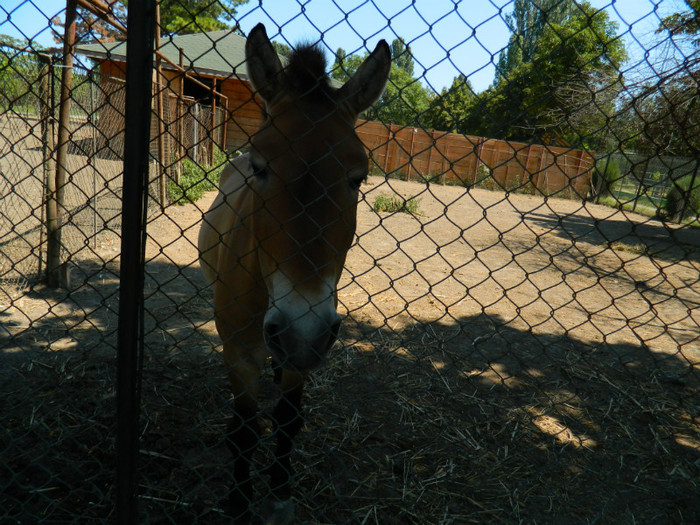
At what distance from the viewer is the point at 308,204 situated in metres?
1.85

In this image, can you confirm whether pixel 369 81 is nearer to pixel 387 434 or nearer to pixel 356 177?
pixel 356 177

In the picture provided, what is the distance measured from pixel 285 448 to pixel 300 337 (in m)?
1.30

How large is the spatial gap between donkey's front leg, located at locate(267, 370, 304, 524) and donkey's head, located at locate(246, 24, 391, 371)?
0.94 m

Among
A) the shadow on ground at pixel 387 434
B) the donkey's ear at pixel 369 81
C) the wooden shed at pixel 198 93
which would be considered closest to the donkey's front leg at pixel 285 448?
the shadow on ground at pixel 387 434

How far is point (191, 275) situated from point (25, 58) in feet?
10.00

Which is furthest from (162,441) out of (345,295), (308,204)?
(345,295)

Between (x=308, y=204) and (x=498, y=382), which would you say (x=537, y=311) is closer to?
(x=498, y=382)

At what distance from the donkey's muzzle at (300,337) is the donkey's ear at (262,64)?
1.10 meters

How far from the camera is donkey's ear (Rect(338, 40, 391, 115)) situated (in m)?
2.13

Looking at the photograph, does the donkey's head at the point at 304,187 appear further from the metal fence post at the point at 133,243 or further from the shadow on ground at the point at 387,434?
the shadow on ground at the point at 387,434

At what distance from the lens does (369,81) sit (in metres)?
2.20

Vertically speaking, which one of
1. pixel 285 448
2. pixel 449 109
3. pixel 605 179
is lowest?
pixel 285 448

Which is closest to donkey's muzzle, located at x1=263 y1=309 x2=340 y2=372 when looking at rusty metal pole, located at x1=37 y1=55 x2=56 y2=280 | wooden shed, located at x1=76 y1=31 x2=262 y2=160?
rusty metal pole, located at x1=37 y1=55 x2=56 y2=280

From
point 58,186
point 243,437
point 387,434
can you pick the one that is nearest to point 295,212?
point 243,437
